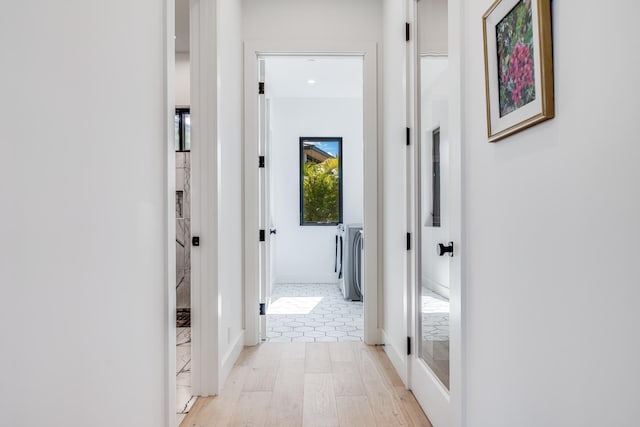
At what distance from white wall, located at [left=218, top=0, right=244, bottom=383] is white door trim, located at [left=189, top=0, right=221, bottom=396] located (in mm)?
72

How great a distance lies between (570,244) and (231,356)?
2276 millimetres

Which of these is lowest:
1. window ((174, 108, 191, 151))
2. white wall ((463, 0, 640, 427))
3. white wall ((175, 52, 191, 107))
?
white wall ((463, 0, 640, 427))

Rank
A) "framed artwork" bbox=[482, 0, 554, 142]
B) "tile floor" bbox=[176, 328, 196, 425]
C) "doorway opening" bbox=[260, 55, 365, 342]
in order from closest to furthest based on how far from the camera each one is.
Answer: "framed artwork" bbox=[482, 0, 554, 142], "tile floor" bbox=[176, 328, 196, 425], "doorway opening" bbox=[260, 55, 365, 342]

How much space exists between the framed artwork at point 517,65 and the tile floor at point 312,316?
2520mm

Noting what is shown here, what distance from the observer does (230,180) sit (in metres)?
2.77

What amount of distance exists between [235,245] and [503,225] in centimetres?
201

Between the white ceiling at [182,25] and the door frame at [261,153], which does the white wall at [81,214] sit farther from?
the white ceiling at [182,25]

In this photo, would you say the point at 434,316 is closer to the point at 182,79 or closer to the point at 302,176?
the point at 182,79

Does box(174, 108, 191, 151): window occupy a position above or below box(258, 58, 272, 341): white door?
above

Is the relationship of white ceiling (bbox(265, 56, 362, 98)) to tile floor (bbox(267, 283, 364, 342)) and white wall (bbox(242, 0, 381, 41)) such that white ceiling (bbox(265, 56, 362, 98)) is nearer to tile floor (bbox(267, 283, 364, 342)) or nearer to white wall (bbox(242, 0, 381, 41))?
white wall (bbox(242, 0, 381, 41))

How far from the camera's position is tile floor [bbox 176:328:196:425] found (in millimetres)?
2154

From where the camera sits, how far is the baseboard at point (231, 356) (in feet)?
8.11

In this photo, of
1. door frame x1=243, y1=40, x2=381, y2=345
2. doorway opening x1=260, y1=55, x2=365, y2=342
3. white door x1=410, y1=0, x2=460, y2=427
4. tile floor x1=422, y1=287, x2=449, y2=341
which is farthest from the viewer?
doorway opening x1=260, y1=55, x2=365, y2=342

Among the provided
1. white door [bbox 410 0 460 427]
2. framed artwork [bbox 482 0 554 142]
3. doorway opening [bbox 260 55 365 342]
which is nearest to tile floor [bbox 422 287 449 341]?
white door [bbox 410 0 460 427]
